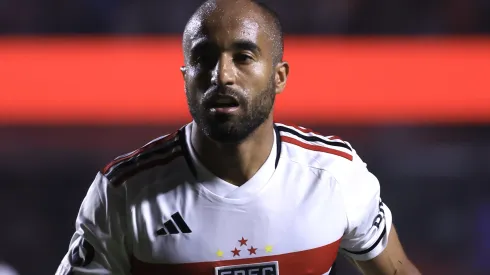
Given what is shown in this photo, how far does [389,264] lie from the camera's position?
1517 millimetres

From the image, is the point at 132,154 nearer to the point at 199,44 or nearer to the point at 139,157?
the point at 139,157

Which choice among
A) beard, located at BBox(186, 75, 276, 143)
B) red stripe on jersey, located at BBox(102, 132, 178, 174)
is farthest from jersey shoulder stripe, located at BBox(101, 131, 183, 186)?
beard, located at BBox(186, 75, 276, 143)

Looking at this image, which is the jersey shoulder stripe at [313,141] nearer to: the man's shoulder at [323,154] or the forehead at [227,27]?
the man's shoulder at [323,154]

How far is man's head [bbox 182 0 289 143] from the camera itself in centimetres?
127

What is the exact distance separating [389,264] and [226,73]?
494 millimetres

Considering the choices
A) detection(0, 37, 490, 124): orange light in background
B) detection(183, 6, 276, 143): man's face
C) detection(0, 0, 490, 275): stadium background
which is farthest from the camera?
detection(0, 37, 490, 124): orange light in background

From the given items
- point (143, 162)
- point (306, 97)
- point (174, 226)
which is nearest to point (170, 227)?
point (174, 226)

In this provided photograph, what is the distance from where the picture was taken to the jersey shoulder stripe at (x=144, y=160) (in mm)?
1341

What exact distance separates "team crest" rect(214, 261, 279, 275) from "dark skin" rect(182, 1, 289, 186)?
175mm

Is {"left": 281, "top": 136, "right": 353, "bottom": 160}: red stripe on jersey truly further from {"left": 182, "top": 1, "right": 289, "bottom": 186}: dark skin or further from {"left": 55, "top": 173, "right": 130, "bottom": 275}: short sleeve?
{"left": 55, "top": 173, "right": 130, "bottom": 275}: short sleeve

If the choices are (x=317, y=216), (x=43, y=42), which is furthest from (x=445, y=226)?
(x=43, y=42)

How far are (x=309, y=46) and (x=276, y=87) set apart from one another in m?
2.12

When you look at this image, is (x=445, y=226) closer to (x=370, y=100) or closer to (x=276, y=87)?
(x=370, y=100)

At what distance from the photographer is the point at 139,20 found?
358 cm
